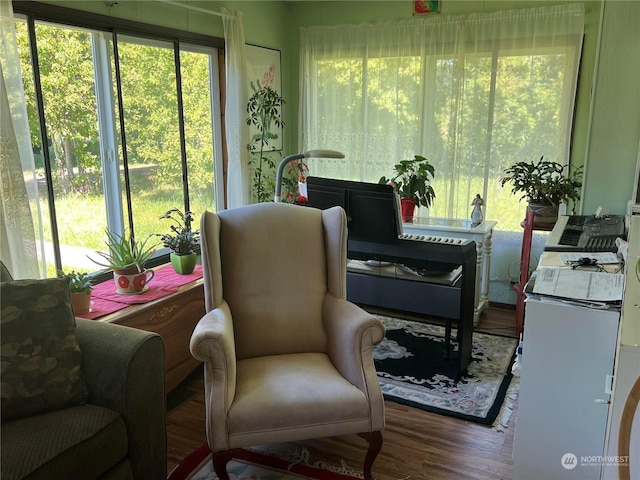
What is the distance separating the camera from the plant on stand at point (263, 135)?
3.93 m

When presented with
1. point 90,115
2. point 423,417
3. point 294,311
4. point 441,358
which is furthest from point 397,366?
point 90,115

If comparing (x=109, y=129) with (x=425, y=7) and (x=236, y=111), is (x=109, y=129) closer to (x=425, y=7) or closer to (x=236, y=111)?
(x=236, y=111)

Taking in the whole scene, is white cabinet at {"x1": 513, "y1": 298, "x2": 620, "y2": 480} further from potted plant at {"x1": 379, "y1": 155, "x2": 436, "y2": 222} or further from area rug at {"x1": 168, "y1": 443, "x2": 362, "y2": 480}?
potted plant at {"x1": 379, "y1": 155, "x2": 436, "y2": 222}

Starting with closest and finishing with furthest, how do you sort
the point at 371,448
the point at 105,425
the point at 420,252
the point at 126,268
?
the point at 105,425 → the point at 371,448 → the point at 126,268 → the point at 420,252

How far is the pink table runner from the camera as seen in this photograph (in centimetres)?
233

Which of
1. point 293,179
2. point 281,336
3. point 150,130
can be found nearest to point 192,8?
point 150,130

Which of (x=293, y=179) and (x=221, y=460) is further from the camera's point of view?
(x=293, y=179)

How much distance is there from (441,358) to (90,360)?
2.01m

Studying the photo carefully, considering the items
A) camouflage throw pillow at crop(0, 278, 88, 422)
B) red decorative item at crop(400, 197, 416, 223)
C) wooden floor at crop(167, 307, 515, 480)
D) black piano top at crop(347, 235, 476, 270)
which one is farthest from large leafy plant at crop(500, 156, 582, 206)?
camouflage throw pillow at crop(0, 278, 88, 422)

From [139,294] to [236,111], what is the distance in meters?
1.72

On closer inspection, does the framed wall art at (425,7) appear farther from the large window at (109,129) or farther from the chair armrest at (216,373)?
the chair armrest at (216,373)

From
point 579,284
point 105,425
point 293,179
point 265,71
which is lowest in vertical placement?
point 105,425

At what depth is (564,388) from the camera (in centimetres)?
178

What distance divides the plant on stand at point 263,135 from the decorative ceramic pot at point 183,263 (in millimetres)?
1263
